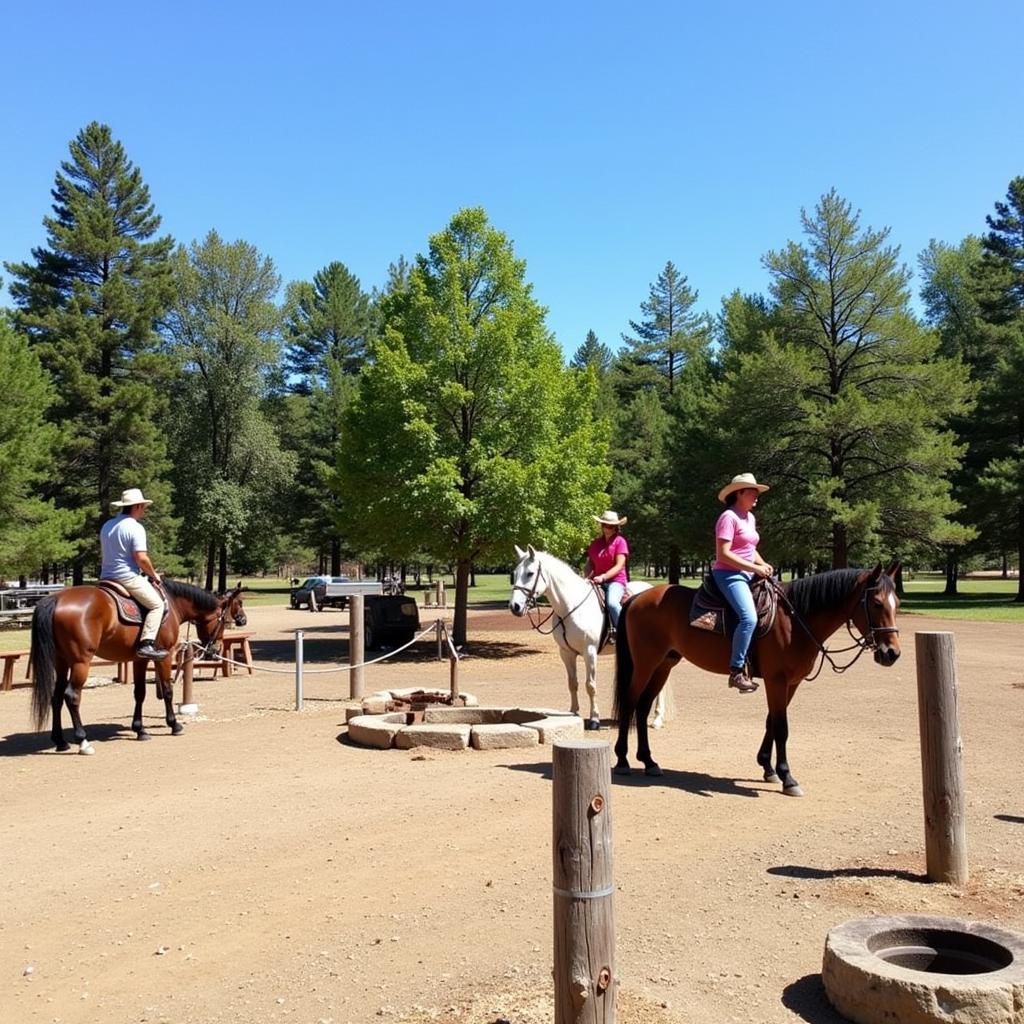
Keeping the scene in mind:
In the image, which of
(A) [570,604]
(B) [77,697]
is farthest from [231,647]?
(A) [570,604]

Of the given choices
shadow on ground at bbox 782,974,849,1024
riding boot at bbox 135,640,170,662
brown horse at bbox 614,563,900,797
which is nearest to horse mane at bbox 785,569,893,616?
brown horse at bbox 614,563,900,797

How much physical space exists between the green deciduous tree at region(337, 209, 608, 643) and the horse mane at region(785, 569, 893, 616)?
11.4 m

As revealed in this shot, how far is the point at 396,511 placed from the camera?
789 inches

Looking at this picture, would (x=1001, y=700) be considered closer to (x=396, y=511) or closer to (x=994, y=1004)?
(x=994, y=1004)

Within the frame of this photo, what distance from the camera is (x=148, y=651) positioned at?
10.4 m

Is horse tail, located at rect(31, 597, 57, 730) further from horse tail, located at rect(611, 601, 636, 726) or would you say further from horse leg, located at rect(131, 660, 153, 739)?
horse tail, located at rect(611, 601, 636, 726)

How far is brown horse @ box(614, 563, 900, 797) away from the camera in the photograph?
24.8 feet

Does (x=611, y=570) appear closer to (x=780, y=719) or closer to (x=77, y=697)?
(x=780, y=719)

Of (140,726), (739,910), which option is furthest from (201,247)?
(739,910)

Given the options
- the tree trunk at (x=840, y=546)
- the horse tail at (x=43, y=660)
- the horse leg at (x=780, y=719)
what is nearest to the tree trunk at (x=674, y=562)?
the tree trunk at (x=840, y=546)

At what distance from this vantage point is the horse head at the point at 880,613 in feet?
24.2

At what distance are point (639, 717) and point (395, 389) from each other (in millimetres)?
13091

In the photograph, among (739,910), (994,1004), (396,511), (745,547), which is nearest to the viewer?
(994,1004)

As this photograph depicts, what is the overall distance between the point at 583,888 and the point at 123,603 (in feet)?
28.5
